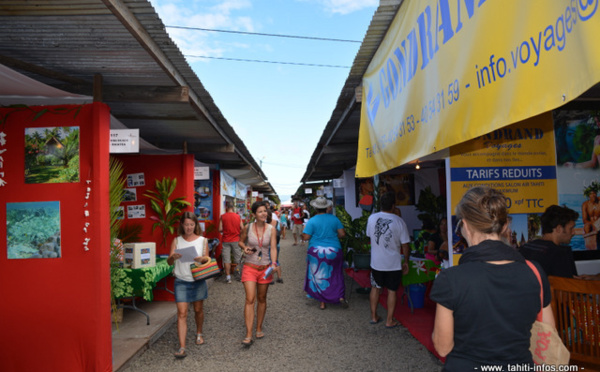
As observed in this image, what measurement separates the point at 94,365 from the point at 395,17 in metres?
4.19

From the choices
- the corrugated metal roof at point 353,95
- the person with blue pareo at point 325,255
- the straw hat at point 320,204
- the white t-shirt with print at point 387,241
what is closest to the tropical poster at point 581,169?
the white t-shirt with print at point 387,241

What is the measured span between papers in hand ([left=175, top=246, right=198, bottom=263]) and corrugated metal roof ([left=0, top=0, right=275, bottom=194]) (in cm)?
174

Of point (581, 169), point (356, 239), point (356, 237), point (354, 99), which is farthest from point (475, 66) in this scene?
point (356, 237)

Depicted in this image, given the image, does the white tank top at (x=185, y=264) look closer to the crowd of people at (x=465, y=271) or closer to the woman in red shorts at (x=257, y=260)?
the crowd of people at (x=465, y=271)

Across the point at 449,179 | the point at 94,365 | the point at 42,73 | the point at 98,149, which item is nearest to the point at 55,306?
the point at 94,365

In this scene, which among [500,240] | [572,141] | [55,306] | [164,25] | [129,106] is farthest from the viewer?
[129,106]

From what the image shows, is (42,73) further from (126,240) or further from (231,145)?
(231,145)

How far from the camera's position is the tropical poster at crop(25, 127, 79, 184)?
3.73 metres

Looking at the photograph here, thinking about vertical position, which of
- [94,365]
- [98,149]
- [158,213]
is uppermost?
[98,149]

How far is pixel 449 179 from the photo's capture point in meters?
3.45

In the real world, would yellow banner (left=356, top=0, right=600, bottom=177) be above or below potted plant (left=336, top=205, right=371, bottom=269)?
above

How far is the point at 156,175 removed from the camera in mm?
7320

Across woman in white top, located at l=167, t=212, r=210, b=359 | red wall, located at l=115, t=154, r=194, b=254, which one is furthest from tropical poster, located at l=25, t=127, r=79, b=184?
red wall, located at l=115, t=154, r=194, b=254

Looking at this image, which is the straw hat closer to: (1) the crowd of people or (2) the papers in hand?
(1) the crowd of people
